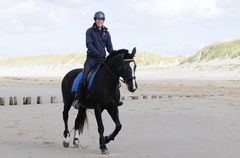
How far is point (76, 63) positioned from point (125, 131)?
138 metres

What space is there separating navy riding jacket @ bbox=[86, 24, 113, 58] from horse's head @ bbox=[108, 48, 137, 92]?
0.40 meters

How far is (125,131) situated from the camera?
1388 cm

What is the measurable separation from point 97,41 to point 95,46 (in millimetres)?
144

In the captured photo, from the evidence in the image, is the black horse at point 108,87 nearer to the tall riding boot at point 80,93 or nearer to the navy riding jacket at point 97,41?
the tall riding boot at point 80,93

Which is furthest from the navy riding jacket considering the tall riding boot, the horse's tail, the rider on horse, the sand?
the sand

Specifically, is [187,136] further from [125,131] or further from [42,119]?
[42,119]

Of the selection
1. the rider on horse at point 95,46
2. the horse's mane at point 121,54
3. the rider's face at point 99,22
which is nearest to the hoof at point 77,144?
the rider on horse at point 95,46

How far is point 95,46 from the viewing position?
1124 centimetres

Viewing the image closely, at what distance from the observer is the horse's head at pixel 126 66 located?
397 inches

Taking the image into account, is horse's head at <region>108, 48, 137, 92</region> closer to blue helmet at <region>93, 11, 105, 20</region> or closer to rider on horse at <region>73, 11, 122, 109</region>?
rider on horse at <region>73, 11, 122, 109</region>

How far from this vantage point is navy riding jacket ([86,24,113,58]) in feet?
36.4

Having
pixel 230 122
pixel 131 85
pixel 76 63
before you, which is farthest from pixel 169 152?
pixel 76 63

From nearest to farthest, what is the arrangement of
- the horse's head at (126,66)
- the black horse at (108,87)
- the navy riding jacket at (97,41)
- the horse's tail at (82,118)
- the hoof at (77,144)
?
the horse's head at (126,66) → the black horse at (108,87) → the navy riding jacket at (97,41) → the hoof at (77,144) → the horse's tail at (82,118)

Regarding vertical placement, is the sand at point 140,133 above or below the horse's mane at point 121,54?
below
